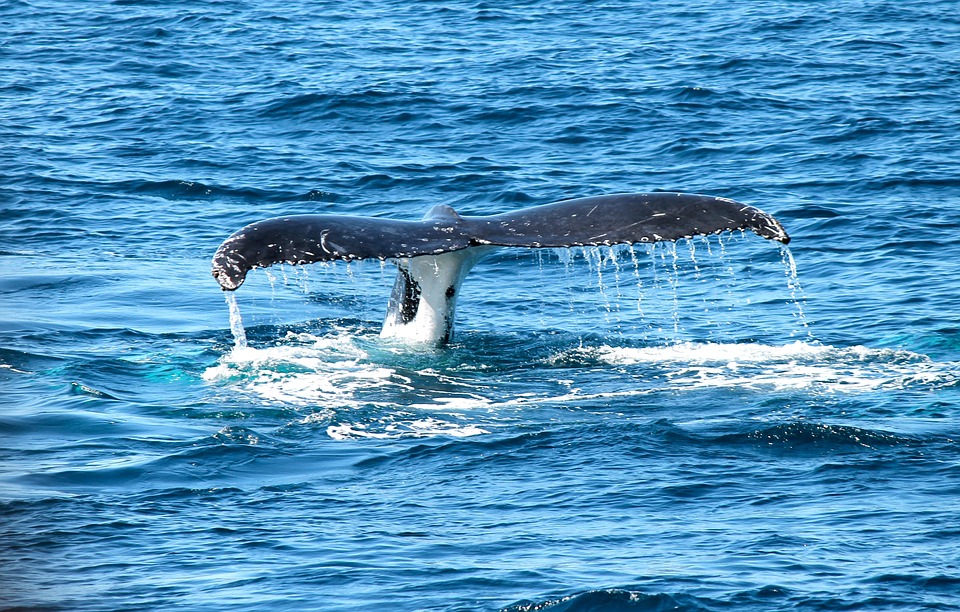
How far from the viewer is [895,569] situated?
6.91 m

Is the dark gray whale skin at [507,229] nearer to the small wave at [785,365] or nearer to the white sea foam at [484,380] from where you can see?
the white sea foam at [484,380]

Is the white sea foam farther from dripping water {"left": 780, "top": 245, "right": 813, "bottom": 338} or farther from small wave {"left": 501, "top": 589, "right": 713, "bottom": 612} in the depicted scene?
small wave {"left": 501, "top": 589, "right": 713, "bottom": 612}

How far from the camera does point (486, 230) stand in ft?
31.9

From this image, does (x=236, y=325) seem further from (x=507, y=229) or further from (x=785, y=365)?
(x=785, y=365)

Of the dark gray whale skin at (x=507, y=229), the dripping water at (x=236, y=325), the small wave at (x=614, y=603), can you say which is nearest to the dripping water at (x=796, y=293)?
the dark gray whale skin at (x=507, y=229)

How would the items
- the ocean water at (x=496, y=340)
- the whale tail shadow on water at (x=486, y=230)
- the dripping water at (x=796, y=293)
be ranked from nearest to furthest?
the ocean water at (x=496, y=340) < the whale tail shadow on water at (x=486, y=230) < the dripping water at (x=796, y=293)

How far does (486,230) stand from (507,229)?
0.47 feet

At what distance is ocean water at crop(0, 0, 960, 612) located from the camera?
7211 millimetres

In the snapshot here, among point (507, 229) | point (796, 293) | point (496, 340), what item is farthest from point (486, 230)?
point (796, 293)

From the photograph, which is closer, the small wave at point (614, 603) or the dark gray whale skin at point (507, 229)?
the small wave at point (614, 603)

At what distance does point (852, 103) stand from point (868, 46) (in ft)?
13.8

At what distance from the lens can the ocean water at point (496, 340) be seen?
23.7 feet

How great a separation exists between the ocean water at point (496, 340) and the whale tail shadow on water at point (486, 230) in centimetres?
54

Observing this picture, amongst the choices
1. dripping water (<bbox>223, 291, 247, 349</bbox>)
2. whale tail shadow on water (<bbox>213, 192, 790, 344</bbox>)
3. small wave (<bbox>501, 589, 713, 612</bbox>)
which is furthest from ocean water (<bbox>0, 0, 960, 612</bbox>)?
whale tail shadow on water (<bbox>213, 192, 790, 344</bbox>)
